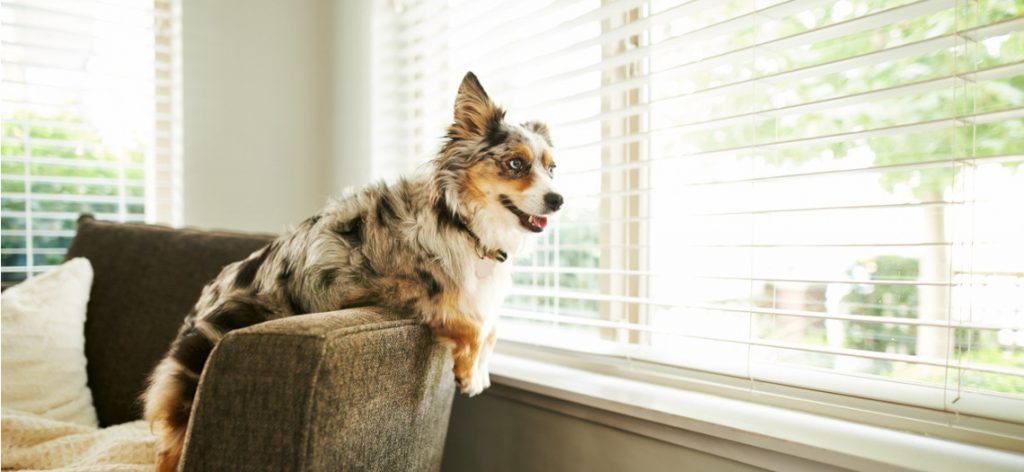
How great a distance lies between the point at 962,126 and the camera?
109cm

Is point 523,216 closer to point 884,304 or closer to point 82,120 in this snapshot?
point 884,304

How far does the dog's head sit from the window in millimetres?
1810

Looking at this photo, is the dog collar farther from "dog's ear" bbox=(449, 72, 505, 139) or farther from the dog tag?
"dog's ear" bbox=(449, 72, 505, 139)

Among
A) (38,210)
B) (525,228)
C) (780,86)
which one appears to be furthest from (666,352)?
(38,210)

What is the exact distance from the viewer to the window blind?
1118mm

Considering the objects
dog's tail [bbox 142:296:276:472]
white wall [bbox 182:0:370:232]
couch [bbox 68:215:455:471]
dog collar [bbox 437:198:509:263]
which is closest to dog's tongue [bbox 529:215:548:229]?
dog collar [bbox 437:198:509:263]

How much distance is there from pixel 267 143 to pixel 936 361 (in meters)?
2.56

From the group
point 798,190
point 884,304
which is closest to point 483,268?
point 798,190

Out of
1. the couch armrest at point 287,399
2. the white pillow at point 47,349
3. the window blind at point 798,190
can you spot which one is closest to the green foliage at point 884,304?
the window blind at point 798,190

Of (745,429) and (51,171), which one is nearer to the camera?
(745,429)

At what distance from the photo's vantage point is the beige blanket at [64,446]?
4.69ft

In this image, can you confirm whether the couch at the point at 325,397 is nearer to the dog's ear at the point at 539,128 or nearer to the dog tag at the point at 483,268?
the dog tag at the point at 483,268

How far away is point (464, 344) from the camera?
127cm

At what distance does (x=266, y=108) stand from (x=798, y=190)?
2239mm
